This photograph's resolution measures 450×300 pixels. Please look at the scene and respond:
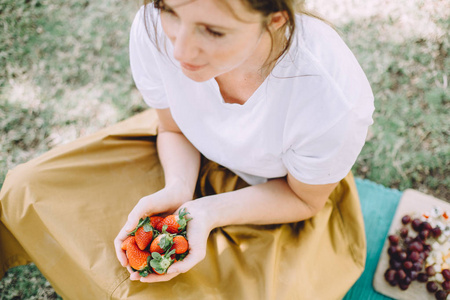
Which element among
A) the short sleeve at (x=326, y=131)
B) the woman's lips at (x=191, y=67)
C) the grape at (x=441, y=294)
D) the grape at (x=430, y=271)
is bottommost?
the grape at (x=441, y=294)

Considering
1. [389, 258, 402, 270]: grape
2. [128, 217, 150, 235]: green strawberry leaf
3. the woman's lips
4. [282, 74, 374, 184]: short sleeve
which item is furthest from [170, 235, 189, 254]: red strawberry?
[389, 258, 402, 270]: grape

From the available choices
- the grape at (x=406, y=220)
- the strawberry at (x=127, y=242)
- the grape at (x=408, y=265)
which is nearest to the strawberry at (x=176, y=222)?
the strawberry at (x=127, y=242)

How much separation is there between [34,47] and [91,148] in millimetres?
1610

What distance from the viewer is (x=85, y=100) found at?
253 cm

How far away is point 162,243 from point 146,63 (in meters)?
0.60

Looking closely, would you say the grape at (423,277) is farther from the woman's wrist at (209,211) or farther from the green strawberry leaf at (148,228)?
the green strawberry leaf at (148,228)

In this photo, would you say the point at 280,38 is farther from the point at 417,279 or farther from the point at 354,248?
the point at 417,279

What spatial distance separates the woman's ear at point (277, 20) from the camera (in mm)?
897

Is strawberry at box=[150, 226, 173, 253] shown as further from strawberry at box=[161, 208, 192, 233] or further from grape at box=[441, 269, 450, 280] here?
grape at box=[441, 269, 450, 280]

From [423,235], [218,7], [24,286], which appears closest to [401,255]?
[423,235]

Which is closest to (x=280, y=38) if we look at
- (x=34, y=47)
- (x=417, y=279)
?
(x=417, y=279)

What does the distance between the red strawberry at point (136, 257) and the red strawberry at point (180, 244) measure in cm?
9

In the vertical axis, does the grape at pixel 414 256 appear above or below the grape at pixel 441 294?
above

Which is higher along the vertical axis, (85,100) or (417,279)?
(85,100)
